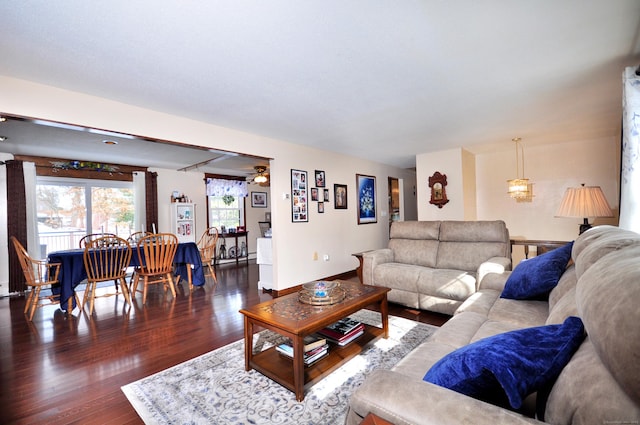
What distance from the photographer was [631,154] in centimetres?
205

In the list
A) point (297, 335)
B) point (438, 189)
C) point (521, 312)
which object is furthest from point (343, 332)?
point (438, 189)

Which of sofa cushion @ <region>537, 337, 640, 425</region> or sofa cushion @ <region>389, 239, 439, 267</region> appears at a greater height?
sofa cushion @ <region>537, 337, 640, 425</region>

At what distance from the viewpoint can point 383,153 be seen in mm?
5363

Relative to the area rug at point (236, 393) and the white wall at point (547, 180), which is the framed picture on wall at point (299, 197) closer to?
the area rug at point (236, 393)

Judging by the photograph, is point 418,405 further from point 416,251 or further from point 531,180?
point 531,180

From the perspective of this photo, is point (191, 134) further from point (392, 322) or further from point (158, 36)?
point (392, 322)

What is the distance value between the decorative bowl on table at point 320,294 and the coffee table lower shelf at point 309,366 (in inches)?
14.8

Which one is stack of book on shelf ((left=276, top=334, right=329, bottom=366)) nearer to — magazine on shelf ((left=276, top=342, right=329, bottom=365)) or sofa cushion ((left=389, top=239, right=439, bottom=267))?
magazine on shelf ((left=276, top=342, right=329, bottom=365))

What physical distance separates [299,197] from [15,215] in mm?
4564

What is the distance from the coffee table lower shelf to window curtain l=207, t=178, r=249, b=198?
5342 mm

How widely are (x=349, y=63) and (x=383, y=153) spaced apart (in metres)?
3.39

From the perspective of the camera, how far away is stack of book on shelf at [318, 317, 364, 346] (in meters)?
2.17

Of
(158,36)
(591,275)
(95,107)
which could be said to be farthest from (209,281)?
(591,275)

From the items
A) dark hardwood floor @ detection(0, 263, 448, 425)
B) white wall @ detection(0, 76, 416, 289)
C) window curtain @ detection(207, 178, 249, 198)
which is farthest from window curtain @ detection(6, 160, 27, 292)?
→ window curtain @ detection(207, 178, 249, 198)
